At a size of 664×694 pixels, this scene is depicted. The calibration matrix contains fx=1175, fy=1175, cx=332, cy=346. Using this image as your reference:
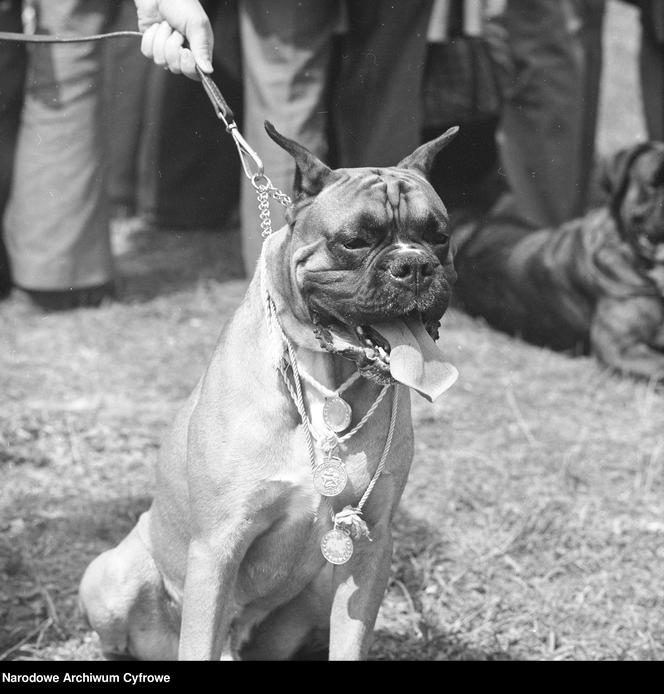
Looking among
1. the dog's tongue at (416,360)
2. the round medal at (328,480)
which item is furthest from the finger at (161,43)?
the round medal at (328,480)

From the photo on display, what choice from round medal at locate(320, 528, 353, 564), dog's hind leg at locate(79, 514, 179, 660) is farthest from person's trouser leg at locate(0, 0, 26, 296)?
round medal at locate(320, 528, 353, 564)

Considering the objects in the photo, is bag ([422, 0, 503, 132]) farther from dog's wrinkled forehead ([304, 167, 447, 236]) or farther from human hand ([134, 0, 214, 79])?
dog's wrinkled forehead ([304, 167, 447, 236])

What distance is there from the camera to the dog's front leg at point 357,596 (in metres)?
2.77

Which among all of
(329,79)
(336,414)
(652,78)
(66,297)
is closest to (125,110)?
(66,297)

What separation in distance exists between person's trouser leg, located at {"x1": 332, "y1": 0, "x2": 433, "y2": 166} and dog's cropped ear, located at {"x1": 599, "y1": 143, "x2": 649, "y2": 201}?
2.90 ft

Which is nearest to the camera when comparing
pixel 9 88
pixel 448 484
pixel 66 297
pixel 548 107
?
pixel 448 484

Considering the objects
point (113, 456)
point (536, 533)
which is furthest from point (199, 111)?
point (536, 533)

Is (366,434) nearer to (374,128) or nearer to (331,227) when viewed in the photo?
(331,227)

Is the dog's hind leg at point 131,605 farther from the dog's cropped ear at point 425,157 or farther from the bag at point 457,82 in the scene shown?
the bag at point 457,82

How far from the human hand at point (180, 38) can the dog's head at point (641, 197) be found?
265 centimetres

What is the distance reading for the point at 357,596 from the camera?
9.12 feet

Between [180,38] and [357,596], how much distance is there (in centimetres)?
147

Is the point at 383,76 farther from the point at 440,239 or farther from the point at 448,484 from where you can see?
the point at 440,239

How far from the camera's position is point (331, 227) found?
2.49m
